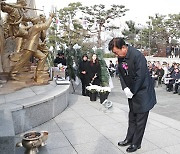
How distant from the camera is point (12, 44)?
7.94 metres

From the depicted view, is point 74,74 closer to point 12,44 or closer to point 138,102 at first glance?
point 12,44

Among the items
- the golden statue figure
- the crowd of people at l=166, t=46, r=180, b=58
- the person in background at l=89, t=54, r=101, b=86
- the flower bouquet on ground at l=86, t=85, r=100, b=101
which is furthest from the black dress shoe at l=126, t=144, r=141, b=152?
the crowd of people at l=166, t=46, r=180, b=58

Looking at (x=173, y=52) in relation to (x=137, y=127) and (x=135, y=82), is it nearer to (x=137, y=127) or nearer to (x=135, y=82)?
(x=137, y=127)

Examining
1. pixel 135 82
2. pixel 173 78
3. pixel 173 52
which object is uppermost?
pixel 173 52

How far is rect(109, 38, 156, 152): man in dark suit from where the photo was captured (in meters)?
3.50

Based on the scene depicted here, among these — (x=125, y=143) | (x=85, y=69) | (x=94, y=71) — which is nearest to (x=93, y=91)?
(x=94, y=71)

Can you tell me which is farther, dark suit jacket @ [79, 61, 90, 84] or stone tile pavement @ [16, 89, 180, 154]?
dark suit jacket @ [79, 61, 90, 84]

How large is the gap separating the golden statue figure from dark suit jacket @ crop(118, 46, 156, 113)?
11.5ft

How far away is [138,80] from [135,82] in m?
0.06

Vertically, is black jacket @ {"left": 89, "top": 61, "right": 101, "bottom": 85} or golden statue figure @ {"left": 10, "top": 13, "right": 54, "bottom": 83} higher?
golden statue figure @ {"left": 10, "top": 13, "right": 54, "bottom": 83}

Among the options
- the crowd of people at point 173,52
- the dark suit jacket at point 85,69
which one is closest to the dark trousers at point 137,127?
the dark suit jacket at point 85,69

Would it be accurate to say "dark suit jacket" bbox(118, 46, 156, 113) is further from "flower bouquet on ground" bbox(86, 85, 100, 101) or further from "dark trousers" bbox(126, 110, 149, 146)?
"flower bouquet on ground" bbox(86, 85, 100, 101)

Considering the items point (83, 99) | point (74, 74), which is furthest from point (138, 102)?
point (74, 74)

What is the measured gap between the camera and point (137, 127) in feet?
12.2
